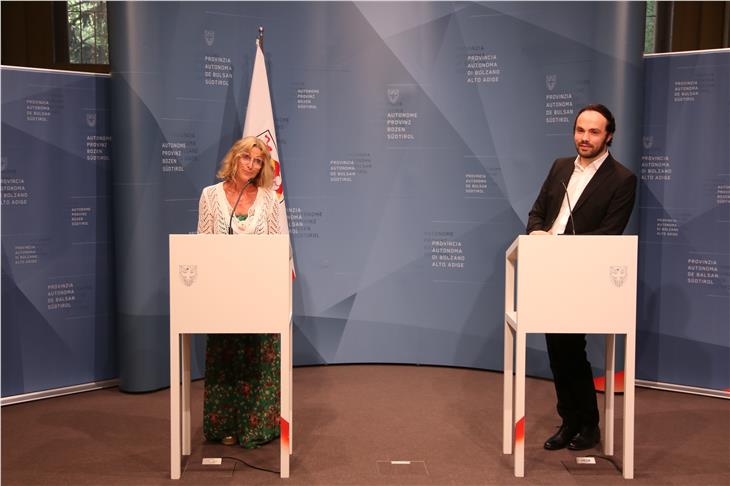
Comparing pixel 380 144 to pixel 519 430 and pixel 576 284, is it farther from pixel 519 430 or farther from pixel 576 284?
pixel 519 430

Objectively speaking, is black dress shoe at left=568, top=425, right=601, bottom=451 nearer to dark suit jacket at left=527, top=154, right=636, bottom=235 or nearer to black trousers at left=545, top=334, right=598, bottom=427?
black trousers at left=545, top=334, right=598, bottom=427

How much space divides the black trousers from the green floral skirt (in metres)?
1.38

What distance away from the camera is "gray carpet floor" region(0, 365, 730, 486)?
3.21m

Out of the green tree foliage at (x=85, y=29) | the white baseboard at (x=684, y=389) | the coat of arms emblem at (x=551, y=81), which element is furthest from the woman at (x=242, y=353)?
the green tree foliage at (x=85, y=29)

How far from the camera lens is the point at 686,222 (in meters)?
4.66

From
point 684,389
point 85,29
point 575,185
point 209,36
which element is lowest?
point 684,389


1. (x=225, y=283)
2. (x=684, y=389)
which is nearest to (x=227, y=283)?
(x=225, y=283)

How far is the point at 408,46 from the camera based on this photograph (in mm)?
5117

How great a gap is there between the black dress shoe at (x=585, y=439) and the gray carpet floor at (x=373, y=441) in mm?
43

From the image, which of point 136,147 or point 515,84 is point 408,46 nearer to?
point 515,84

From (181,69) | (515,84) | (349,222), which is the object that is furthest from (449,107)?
(181,69)

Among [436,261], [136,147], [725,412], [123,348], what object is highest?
[136,147]

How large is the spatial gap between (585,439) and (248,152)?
2151mm

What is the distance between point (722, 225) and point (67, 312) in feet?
13.7
